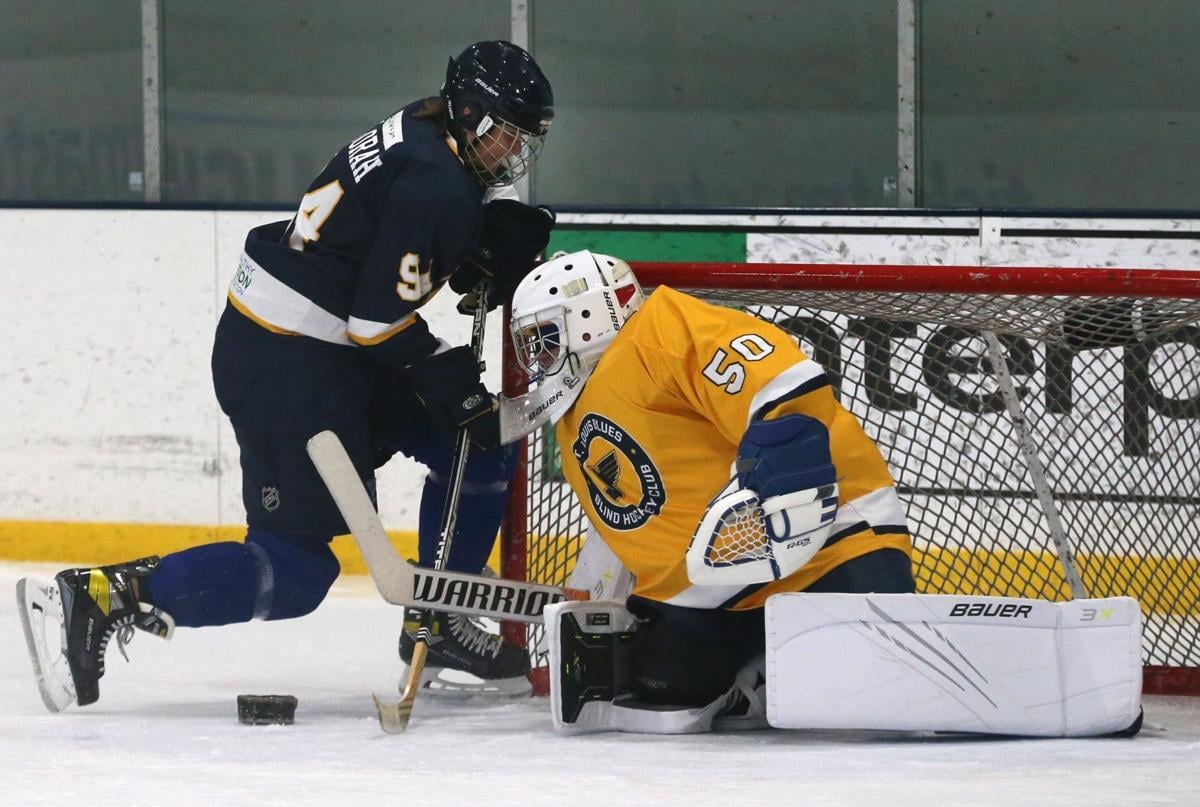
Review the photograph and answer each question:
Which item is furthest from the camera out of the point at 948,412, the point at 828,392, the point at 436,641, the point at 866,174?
the point at 866,174

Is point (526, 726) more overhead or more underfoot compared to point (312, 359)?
more underfoot

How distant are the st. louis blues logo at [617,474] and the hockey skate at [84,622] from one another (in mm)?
658

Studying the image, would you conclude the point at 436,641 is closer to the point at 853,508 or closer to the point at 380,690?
the point at 380,690

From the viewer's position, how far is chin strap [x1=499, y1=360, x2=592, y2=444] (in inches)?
105

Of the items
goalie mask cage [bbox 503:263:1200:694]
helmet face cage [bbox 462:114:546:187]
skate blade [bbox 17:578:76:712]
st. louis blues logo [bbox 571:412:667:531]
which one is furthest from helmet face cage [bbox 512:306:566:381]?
skate blade [bbox 17:578:76:712]

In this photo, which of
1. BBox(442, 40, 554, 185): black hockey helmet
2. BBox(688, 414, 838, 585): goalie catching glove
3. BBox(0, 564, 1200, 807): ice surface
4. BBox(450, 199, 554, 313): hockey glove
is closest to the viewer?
BBox(0, 564, 1200, 807): ice surface

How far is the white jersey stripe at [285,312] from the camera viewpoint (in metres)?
2.77

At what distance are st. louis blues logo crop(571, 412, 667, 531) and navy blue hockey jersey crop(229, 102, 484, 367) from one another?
0.29m

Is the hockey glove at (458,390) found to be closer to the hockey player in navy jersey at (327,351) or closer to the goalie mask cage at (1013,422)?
the hockey player in navy jersey at (327,351)

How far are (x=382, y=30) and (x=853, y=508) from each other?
2.53m

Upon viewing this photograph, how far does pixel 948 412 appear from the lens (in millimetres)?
3580

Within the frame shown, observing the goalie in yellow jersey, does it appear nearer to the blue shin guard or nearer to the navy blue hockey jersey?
the navy blue hockey jersey

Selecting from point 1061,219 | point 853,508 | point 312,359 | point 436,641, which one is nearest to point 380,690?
point 436,641

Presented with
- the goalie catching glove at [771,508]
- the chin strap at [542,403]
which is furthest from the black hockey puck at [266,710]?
the goalie catching glove at [771,508]
